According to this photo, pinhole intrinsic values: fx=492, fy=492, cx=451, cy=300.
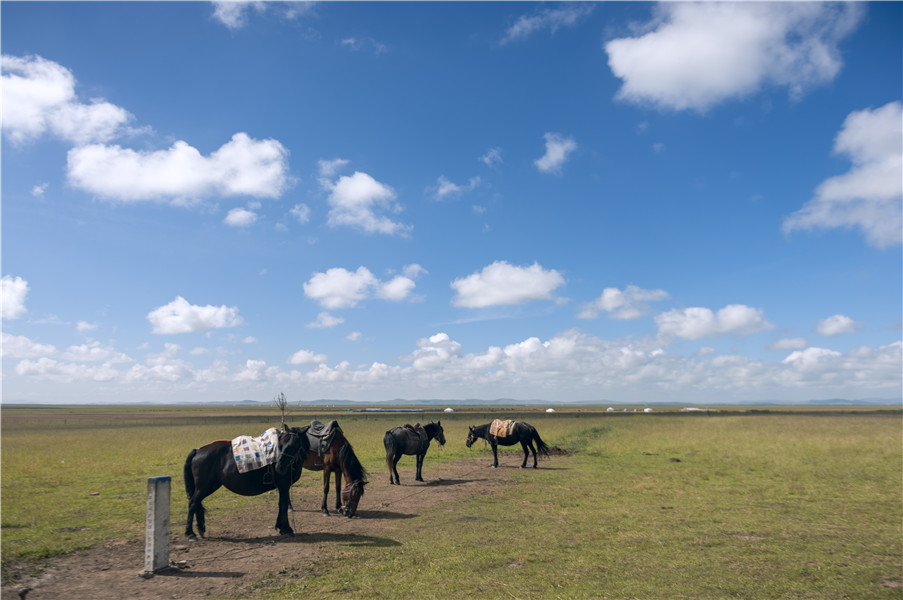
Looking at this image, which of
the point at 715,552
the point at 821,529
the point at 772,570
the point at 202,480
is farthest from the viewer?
the point at 821,529

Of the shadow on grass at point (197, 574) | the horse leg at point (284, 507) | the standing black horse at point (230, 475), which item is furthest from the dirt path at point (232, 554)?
the standing black horse at point (230, 475)

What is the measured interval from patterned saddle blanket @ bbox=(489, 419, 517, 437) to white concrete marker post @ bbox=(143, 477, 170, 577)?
1639 centimetres

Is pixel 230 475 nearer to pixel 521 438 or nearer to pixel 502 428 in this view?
pixel 521 438

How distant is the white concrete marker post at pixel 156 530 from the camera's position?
8539 mm

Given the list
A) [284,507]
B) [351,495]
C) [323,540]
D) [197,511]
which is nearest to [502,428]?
[351,495]

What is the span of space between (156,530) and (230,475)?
7.32 ft

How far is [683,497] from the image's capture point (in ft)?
51.1

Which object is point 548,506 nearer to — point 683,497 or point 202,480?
point 683,497

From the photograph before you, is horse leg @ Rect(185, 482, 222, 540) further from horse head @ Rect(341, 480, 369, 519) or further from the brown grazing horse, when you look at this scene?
horse head @ Rect(341, 480, 369, 519)

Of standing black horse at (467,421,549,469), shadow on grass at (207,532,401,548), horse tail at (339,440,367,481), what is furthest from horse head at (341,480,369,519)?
standing black horse at (467,421,549,469)

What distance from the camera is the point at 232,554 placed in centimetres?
976

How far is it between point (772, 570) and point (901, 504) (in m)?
9.78

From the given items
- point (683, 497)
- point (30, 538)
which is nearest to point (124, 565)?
point (30, 538)

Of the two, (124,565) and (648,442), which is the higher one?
(124,565)
